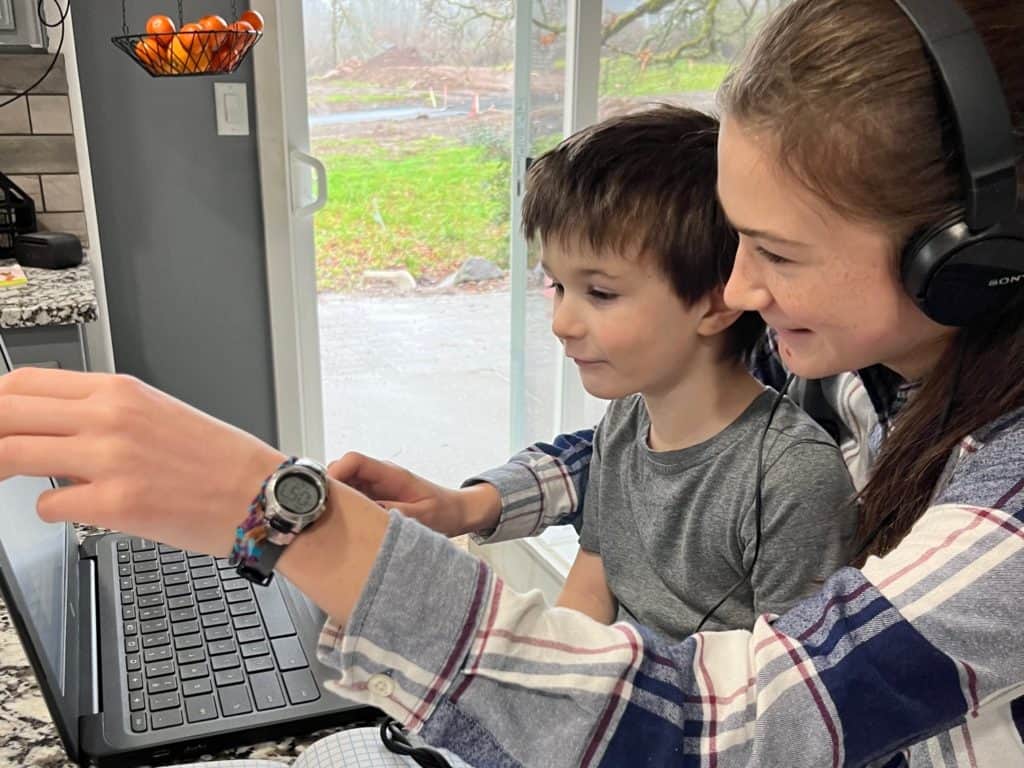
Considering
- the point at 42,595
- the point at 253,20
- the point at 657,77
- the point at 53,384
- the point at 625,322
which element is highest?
the point at 253,20

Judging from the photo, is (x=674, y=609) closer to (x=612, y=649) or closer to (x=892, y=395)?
(x=892, y=395)

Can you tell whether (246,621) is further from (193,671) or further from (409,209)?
(409,209)

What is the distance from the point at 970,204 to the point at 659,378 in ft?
1.52

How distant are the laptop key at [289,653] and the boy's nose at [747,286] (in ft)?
1.41

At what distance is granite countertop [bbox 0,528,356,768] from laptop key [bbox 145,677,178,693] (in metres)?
0.07

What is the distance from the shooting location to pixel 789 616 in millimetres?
548

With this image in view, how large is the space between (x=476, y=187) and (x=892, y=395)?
2.07m

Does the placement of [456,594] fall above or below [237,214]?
above

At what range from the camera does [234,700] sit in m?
0.68

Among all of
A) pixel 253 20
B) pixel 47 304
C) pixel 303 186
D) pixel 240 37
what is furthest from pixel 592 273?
pixel 303 186

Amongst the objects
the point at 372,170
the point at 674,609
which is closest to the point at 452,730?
the point at 674,609

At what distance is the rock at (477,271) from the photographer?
287 centimetres

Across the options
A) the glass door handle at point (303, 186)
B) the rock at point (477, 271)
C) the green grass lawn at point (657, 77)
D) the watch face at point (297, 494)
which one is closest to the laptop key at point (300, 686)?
the watch face at point (297, 494)

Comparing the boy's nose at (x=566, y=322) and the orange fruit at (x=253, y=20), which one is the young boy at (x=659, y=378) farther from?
the orange fruit at (x=253, y=20)
